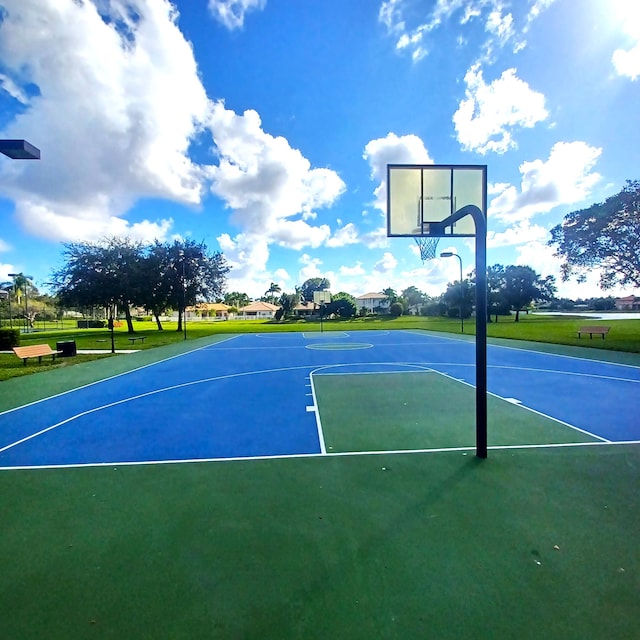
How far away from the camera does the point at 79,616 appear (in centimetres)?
225

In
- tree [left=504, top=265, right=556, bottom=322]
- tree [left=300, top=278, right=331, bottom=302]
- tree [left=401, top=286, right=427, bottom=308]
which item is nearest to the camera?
tree [left=504, top=265, right=556, bottom=322]

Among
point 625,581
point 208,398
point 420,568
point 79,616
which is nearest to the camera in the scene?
point 79,616

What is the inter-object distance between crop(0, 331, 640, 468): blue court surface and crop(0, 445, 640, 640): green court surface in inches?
34.9

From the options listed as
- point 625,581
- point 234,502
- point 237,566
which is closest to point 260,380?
point 234,502

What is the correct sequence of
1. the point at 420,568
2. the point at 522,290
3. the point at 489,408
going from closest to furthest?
the point at 420,568 → the point at 489,408 → the point at 522,290

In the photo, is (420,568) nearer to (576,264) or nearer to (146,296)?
(576,264)

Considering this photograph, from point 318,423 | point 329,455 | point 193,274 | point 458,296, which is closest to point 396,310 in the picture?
point 458,296

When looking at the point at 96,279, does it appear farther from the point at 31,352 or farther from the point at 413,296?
the point at 413,296

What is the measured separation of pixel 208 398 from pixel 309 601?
6.31 metres

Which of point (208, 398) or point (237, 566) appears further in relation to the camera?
point (208, 398)

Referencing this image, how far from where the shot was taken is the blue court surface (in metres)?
5.14

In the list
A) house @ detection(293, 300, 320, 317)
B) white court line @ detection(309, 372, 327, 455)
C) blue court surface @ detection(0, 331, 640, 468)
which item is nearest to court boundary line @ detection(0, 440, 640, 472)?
blue court surface @ detection(0, 331, 640, 468)

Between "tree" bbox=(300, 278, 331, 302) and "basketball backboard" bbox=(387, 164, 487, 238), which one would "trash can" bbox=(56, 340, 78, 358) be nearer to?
"basketball backboard" bbox=(387, 164, 487, 238)

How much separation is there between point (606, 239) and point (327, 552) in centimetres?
2580
